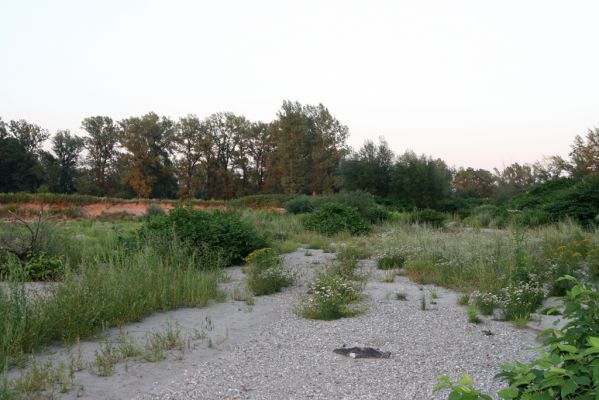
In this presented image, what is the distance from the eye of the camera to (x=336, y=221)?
59.4 feet

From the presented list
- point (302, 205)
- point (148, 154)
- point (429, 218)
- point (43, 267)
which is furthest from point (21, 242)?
point (148, 154)

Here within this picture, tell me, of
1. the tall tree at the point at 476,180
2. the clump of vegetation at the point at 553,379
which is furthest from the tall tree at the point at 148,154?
the clump of vegetation at the point at 553,379

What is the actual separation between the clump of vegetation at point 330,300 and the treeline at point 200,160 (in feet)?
118

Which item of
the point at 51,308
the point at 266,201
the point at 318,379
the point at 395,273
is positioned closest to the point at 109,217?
the point at 266,201

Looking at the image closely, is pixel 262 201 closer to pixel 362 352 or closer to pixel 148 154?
pixel 148 154

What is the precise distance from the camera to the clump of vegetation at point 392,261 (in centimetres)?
1134

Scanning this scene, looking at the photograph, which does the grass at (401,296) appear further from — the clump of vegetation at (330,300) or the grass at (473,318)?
the grass at (473,318)

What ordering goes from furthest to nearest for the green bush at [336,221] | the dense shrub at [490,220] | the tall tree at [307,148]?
the tall tree at [307,148]
the dense shrub at [490,220]
the green bush at [336,221]

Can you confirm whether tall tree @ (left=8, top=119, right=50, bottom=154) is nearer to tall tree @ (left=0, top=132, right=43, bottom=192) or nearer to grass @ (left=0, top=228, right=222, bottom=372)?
tall tree @ (left=0, top=132, right=43, bottom=192)

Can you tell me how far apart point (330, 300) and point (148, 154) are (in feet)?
153

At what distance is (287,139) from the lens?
48.2m

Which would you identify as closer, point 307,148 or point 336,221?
point 336,221

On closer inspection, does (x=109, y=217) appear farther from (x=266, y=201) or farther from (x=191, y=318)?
(x=191, y=318)

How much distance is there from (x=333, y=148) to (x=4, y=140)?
32.6m
